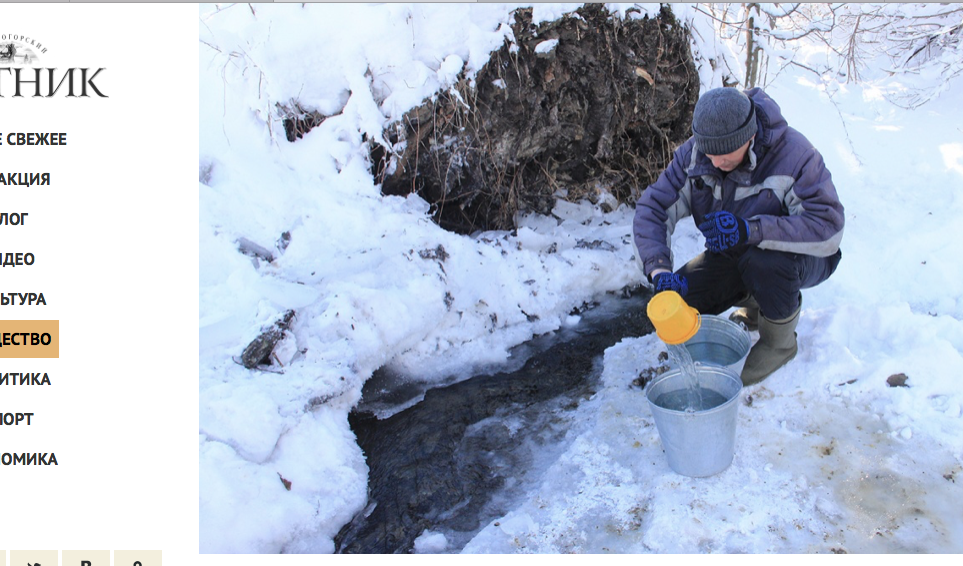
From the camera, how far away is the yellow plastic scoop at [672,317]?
7.43 ft

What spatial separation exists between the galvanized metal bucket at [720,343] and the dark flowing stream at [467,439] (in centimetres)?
55

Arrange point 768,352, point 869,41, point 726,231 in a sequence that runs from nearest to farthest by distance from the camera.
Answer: point 726,231 < point 768,352 < point 869,41

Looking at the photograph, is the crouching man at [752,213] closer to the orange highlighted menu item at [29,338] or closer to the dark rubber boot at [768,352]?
the dark rubber boot at [768,352]

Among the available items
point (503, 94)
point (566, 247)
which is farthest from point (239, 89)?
point (566, 247)

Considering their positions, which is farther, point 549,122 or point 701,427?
point 549,122

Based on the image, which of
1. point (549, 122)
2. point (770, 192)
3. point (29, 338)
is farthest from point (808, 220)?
point (29, 338)

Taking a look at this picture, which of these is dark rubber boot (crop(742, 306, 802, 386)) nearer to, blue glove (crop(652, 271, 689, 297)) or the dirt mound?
blue glove (crop(652, 271, 689, 297))

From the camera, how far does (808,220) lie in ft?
8.48

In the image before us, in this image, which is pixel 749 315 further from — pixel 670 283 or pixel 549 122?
pixel 549 122

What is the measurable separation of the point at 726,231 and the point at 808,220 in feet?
1.13

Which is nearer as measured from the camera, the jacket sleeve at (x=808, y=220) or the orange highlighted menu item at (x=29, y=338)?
the orange highlighted menu item at (x=29, y=338)

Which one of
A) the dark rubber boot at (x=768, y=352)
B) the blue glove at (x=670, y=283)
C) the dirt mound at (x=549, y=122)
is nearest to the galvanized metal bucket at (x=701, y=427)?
the blue glove at (x=670, y=283)

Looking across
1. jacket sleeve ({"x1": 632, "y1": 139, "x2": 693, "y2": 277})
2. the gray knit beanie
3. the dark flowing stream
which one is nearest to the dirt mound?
the dark flowing stream

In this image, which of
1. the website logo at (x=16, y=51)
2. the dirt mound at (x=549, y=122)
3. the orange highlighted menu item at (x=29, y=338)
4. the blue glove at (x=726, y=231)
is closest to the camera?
the orange highlighted menu item at (x=29, y=338)
